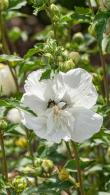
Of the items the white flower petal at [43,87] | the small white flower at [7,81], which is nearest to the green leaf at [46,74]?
the white flower petal at [43,87]

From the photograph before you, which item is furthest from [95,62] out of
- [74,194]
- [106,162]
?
[74,194]

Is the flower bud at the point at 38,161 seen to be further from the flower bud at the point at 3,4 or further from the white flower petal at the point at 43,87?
the flower bud at the point at 3,4

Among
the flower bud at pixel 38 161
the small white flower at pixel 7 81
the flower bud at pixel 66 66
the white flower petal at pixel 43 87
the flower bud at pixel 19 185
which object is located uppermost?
the flower bud at pixel 66 66

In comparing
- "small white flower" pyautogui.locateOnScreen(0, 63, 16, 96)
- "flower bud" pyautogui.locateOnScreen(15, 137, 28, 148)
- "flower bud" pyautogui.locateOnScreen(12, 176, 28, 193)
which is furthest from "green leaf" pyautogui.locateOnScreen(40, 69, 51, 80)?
"flower bud" pyautogui.locateOnScreen(15, 137, 28, 148)

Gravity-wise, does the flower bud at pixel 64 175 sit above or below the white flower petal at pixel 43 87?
below

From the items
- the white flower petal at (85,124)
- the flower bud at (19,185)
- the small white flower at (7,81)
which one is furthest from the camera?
the small white flower at (7,81)

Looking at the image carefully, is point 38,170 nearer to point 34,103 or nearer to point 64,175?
point 64,175

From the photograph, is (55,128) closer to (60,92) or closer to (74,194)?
(60,92)

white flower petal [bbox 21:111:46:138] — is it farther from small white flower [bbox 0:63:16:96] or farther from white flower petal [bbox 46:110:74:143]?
small white flower [bbox 0:63:16:96]
